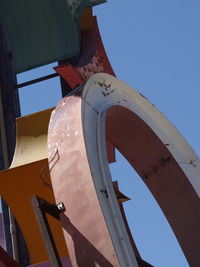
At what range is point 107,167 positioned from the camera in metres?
6.84

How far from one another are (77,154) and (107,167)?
1.12 ft

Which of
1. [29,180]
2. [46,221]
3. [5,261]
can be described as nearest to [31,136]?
[29,180]

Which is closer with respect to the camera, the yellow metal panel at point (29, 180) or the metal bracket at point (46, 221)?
the metal bracket at point (46, 221)

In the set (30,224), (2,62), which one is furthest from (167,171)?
(2,62)

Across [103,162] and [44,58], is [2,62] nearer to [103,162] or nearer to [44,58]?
[44,58]

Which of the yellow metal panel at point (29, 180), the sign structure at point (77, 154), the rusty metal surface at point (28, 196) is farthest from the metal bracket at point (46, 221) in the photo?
the rusty metal surface at point (28, 196)

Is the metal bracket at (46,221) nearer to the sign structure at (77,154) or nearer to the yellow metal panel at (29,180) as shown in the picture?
the sign structure at (77,154)

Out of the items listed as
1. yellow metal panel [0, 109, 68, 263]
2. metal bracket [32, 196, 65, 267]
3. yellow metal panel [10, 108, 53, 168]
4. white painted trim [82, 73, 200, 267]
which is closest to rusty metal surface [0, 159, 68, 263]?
yellow metal panel [0, 109, 68, 263]

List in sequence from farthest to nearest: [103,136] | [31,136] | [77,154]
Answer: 1. [31,136]
2. [103,136]
3. [77,154]

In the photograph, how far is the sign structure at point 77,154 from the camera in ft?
20.8

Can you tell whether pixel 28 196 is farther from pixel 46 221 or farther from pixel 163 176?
pixel 46 221

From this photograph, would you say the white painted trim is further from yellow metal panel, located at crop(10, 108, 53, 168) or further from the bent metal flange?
yellow metal panel, located at crop(10, 108, 53, 168)

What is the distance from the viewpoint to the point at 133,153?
9328 millimetres

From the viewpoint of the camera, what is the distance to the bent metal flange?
6.23 m
